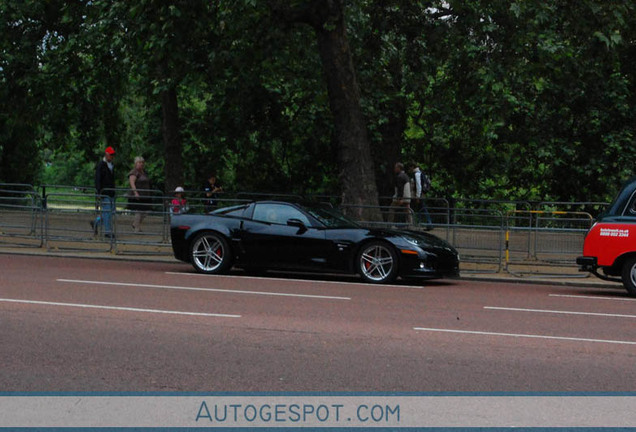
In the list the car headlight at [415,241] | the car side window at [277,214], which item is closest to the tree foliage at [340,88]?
the car side window at [277,214]

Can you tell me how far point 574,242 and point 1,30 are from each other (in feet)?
57.5

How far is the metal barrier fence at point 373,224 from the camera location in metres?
17.0

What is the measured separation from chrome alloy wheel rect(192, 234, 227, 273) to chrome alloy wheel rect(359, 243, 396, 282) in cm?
242

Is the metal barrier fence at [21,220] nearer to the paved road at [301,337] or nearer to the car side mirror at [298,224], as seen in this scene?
the paved road at [301,337]

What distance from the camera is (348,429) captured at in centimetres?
552

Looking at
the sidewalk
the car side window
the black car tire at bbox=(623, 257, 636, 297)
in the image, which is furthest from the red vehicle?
the car side window

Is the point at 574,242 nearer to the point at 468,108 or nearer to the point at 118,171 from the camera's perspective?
the point at 468,108

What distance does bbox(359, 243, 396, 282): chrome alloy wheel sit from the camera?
47.0ft

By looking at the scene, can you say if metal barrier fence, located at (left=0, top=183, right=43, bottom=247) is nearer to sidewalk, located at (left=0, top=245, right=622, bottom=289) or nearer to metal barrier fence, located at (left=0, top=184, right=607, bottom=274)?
metal barrier fence, located at (left=0, top=184, right=607, bottom=274)

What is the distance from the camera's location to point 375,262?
566 inches

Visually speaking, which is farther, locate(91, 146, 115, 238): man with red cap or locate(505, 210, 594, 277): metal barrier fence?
locate(91, 146, 115, 238): man with red cap

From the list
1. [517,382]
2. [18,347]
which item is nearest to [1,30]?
[18,347]

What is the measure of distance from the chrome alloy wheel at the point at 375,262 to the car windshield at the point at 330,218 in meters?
0.67

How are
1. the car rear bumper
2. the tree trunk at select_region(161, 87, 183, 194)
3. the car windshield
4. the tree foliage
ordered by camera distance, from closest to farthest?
the car rear bumper < the car windshield < the tree foliage < the tree trunk at select_region(161, 87, 183, 194)
